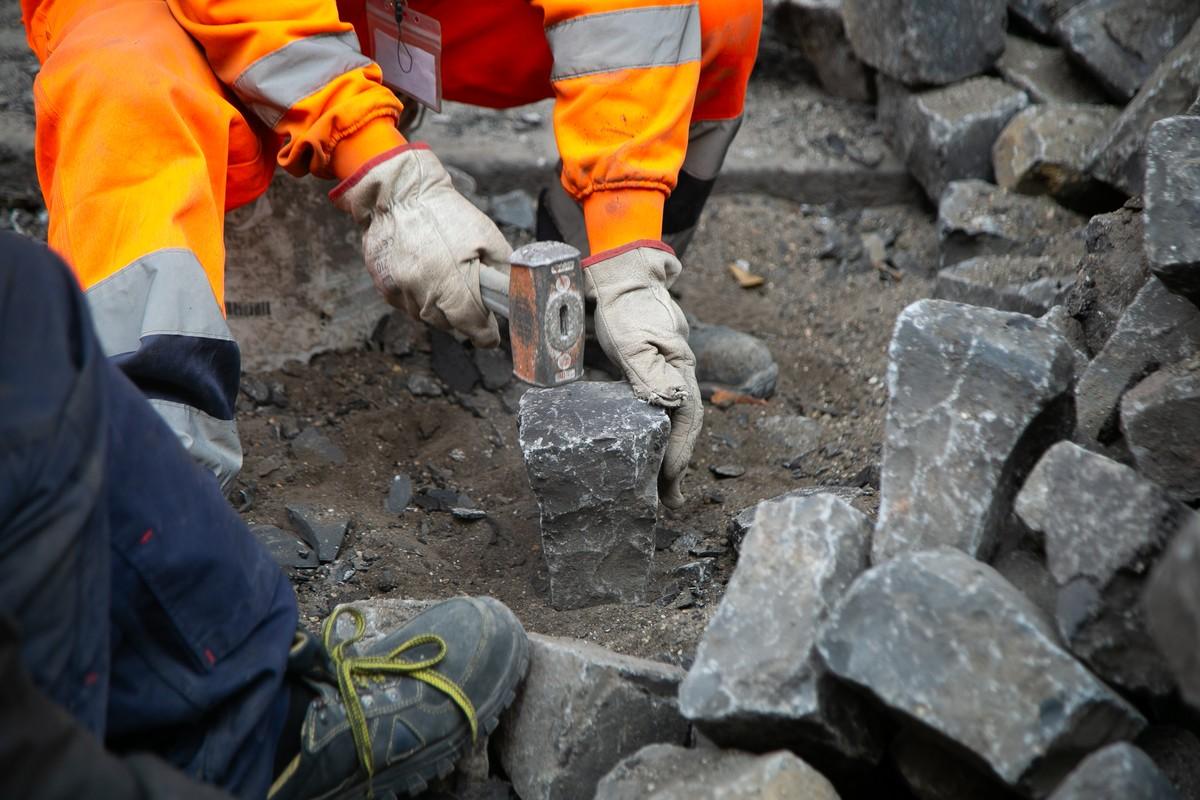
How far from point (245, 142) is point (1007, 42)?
115 inches

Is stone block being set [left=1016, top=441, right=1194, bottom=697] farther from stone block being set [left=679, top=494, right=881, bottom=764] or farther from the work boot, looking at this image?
the work boot

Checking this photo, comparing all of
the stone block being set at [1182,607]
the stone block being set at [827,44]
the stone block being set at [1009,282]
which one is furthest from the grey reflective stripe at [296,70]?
the stone block being set at [827,44]

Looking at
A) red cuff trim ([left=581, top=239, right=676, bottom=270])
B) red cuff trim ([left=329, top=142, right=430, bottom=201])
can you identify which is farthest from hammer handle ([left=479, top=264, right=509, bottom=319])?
red cuff trim ([left=329, top=142, right=430, bottom=201])

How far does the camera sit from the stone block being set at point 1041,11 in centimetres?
404

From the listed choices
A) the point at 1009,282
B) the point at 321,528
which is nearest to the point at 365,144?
the point at 321,528

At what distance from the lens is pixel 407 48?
2.74 metres

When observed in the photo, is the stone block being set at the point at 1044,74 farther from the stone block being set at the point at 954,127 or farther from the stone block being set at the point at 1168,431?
the stone block being set at the point at 1168,431

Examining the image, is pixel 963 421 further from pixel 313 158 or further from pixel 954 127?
pixel 954 127

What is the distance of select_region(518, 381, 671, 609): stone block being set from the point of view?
7.00 ft

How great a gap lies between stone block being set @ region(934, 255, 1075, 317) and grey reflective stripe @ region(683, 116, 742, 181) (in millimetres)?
768

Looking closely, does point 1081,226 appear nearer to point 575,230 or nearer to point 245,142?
point 575,230

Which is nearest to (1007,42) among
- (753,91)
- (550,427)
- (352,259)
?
(753,91)

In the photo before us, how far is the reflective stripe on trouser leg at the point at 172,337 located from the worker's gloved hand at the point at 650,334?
2.53 feet

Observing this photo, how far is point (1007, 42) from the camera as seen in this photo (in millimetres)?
4125
